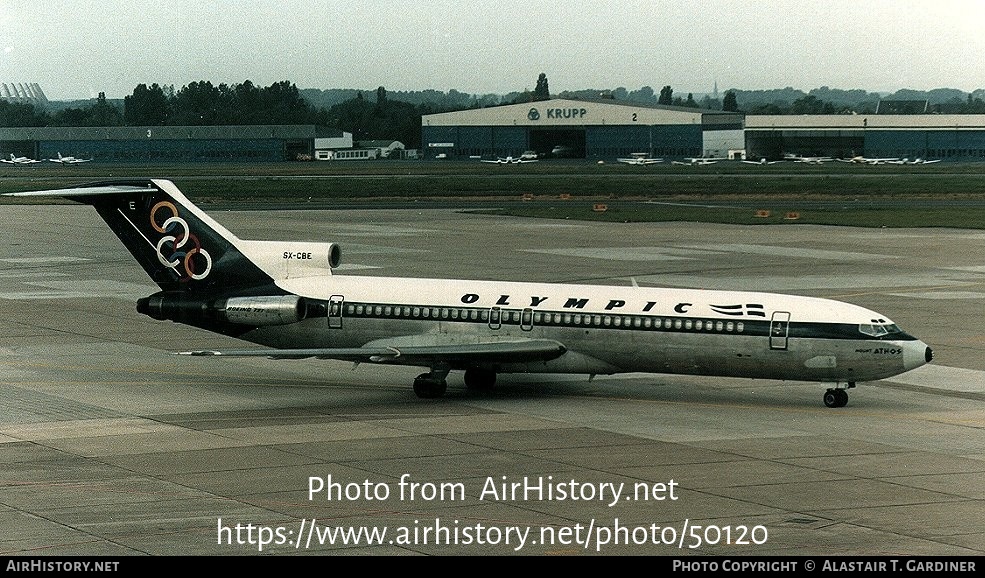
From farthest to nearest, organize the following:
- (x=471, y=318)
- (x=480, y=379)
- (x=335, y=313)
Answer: (x=335, y=313) < (x=480, y=379) < (x=471, y=318)

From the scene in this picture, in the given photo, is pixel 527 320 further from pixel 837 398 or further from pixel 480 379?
pixel 837 398

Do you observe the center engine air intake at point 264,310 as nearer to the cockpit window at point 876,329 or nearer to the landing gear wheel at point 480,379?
the landing gear wheel at point 480,379

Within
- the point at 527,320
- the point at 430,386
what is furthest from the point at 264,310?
the point at 527,320

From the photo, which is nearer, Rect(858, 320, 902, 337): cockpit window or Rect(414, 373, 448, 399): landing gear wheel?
Rect(858, 320, 902, 337): cockpit window

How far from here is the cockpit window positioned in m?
36.3

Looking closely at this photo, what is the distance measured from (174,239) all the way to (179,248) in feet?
1.06

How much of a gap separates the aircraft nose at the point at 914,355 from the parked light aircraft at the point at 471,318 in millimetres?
25

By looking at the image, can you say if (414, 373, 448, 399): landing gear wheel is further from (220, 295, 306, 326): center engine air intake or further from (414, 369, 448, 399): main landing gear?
(220, 295, 306, 326): center engine air intake

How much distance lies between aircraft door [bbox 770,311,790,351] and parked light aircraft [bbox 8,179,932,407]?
0.03 meters

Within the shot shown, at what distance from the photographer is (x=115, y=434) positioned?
33281mm

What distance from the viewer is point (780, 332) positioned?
3650 centimetres

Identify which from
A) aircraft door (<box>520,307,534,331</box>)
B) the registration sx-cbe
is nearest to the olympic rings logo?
aircraft door (<box>520,307,534,331</box>)

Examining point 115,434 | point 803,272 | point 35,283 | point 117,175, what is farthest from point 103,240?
point 117,175

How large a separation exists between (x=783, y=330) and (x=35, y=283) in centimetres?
4159
